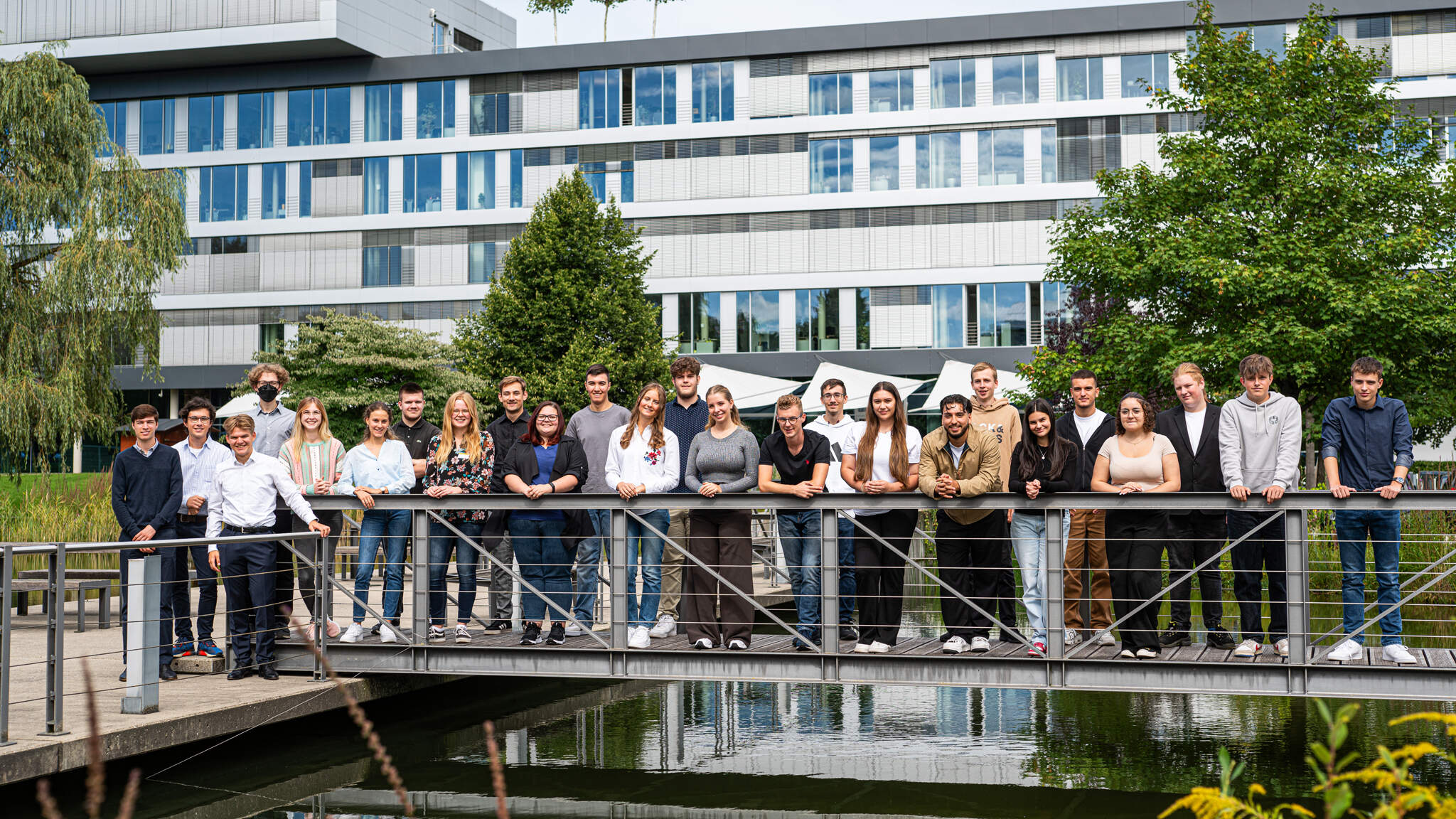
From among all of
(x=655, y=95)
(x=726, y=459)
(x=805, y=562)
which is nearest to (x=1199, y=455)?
(x=805, y=562)

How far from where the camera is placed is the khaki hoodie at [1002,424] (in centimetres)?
809

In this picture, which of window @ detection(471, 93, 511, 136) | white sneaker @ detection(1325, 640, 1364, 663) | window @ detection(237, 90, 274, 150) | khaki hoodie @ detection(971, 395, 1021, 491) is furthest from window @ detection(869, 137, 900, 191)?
white sneaker @ detection(1325, 640, 1364, 663)

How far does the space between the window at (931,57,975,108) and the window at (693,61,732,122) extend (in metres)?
6.01

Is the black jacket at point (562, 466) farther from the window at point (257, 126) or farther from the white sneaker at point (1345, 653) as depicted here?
the window at point (257, 126)

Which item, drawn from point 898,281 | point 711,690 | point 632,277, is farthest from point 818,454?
point 898,281

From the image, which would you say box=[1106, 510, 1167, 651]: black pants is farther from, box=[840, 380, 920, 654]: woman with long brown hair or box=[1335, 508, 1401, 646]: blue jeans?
box=[840, 380, 920, 654]: woman with long brown hair

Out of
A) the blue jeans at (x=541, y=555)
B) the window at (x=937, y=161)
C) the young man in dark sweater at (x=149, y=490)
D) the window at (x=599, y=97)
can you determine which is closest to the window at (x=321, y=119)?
the window at (x=599, y=97)

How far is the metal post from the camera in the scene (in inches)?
295

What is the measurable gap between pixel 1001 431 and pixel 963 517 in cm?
65

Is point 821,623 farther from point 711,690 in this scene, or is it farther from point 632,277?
point 632,277

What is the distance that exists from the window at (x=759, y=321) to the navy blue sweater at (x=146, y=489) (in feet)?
102

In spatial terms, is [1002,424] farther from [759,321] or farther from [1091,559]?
[759,321]

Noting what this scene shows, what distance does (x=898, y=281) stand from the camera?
38250 mm

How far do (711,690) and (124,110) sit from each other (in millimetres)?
38673
